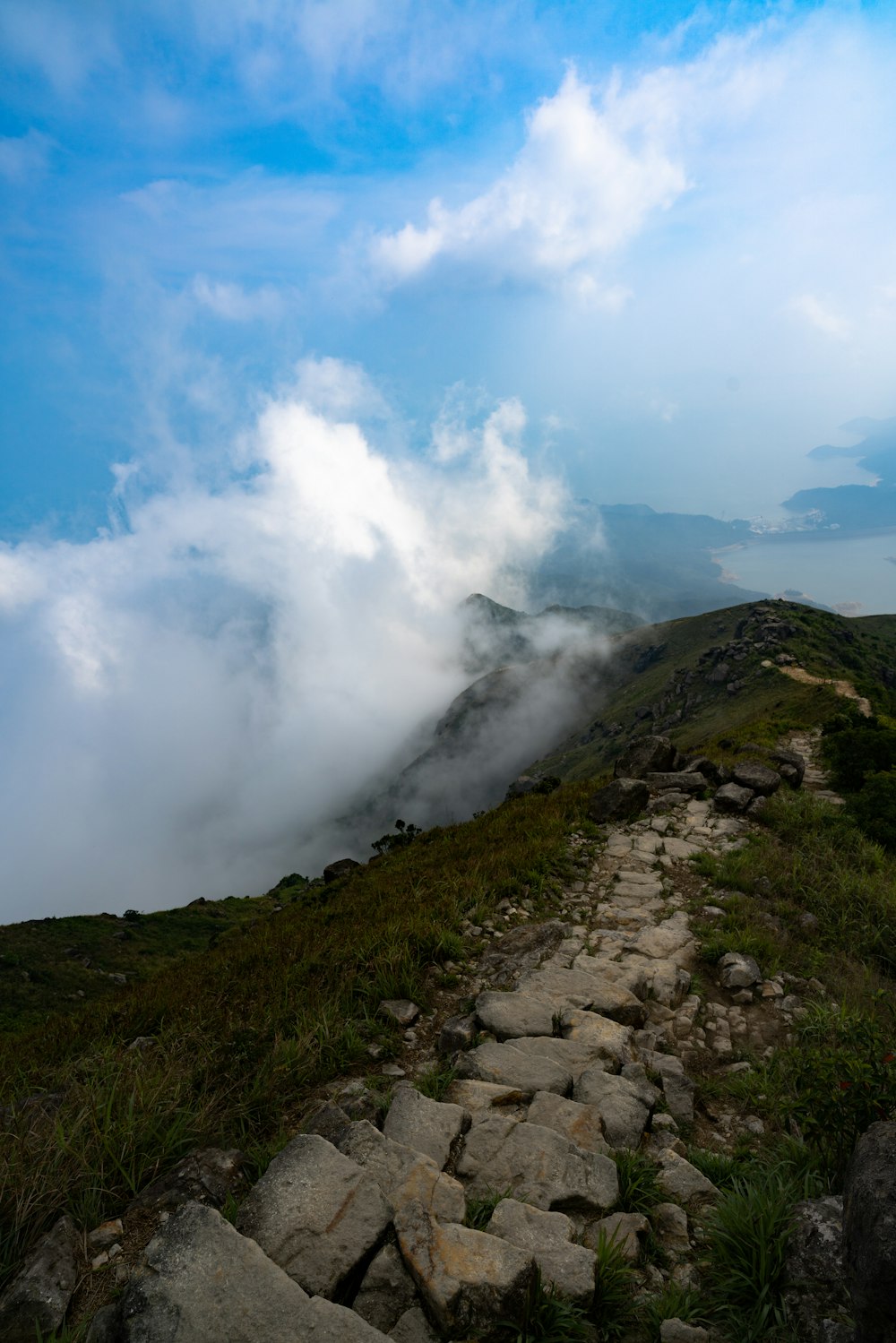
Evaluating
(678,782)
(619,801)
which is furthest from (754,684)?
(619,801)

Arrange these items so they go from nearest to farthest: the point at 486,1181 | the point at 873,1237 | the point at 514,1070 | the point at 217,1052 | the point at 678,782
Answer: the point at 873,1237
the point at 486,1181
the point at 514,1070
the point at 217,1052
the point at 678,782

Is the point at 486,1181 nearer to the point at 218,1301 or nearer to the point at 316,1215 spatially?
the point at 316,1215

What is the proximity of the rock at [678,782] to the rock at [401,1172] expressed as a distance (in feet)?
46.6

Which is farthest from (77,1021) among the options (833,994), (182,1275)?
(833,994)

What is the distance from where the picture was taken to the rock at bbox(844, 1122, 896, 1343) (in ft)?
9.73

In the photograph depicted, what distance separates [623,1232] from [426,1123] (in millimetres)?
1717

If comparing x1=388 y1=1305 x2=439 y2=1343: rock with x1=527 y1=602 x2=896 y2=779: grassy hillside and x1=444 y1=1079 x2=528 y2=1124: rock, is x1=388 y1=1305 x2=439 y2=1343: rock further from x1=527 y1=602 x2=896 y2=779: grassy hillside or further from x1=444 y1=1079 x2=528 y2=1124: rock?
x1=527 y1=602 x2=896 y2=779: grassy hillside

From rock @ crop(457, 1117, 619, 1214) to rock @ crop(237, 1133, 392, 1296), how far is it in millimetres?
860

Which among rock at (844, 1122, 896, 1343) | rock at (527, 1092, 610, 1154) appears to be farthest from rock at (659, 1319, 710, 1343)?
rock at (527, 1092, 610, 1154)

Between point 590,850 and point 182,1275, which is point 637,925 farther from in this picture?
point 182,1275

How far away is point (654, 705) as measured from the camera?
130000 millimetres

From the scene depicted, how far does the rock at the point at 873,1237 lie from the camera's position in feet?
9.73

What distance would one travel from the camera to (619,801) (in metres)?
16.0

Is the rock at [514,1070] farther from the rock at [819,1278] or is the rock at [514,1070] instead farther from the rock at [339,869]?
the rock at [339,869]
